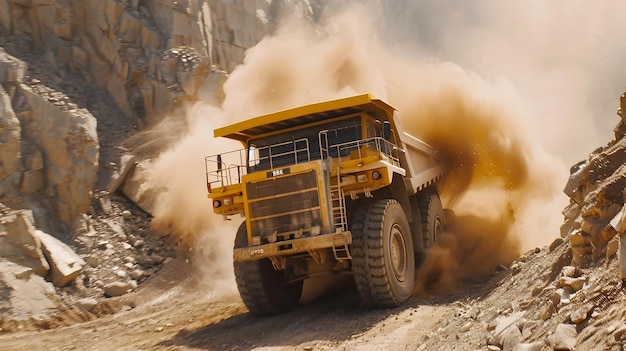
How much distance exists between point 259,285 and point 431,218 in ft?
11.9

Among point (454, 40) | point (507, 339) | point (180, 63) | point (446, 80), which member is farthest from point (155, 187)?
point (454, 40)

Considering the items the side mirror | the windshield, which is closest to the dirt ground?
the windshield

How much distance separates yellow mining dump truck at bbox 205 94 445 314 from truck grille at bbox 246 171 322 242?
0.04ft

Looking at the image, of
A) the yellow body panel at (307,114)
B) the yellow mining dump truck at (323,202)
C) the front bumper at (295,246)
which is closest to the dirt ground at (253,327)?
the yellow mining dump truck at (323,202)

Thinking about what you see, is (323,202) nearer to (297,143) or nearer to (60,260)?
(297,143)

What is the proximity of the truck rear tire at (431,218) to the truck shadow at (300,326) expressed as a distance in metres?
1.37

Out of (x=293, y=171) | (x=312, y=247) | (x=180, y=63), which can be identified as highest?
(x=180, y=63)

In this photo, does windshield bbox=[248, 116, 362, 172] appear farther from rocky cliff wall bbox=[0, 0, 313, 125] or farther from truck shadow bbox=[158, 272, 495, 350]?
rocky cliff wall bbox=[0, 0, 313, 125]

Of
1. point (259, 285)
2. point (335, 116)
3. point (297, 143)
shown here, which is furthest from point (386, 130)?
point (259, 285)

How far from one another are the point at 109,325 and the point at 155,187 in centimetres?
571

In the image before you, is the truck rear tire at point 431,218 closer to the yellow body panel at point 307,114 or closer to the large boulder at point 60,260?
the yellow body panel at point 307,114

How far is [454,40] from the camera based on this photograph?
41344 millimetres

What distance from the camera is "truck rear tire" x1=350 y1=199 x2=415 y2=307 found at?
735 centimetres

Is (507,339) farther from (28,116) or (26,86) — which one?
(26,86)
